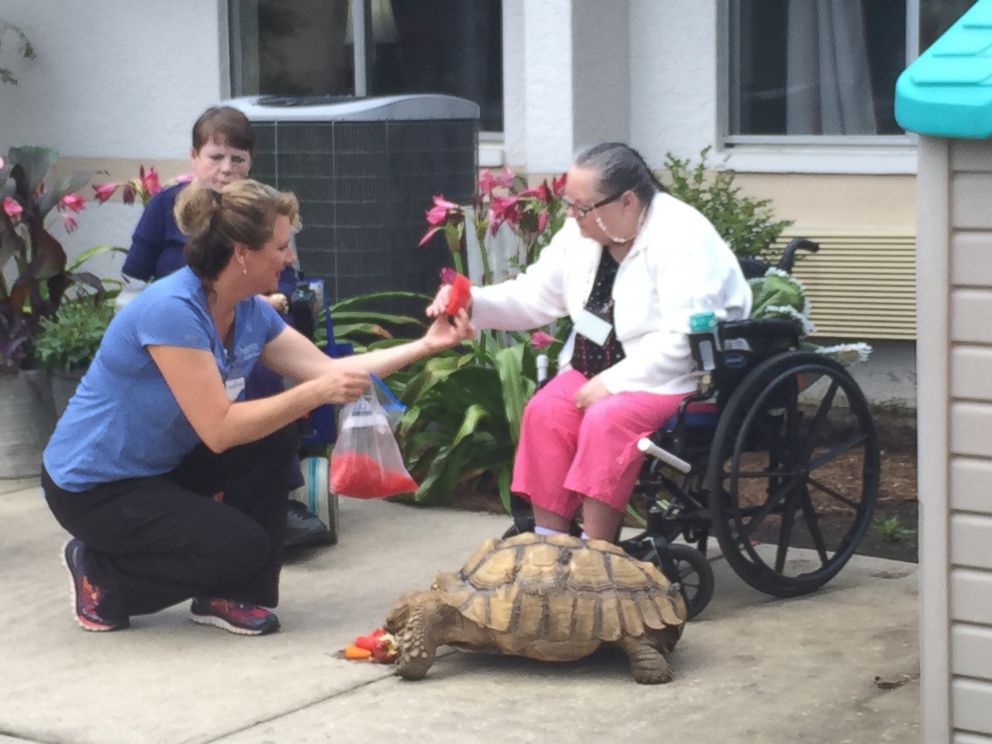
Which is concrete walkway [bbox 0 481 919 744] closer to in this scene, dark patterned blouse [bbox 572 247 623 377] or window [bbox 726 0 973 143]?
dark patterned blouse [bbox 572 247 623 377]

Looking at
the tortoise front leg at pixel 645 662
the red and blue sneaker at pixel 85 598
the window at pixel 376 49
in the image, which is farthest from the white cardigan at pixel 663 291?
the window at pixel 376 49

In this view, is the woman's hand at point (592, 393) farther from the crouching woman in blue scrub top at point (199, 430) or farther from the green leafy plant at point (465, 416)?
the green leafy plant at point (465, 416)

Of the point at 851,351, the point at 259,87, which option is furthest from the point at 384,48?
the point at 851,351

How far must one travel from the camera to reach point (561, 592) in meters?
4.77

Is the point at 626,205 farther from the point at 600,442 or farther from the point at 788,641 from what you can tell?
the point at 788,641

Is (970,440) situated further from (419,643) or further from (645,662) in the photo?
(419,643)

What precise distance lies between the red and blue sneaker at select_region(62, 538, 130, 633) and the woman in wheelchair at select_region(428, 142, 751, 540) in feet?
3.96

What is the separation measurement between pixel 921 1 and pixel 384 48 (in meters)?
2.91

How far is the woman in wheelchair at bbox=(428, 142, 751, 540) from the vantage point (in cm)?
525

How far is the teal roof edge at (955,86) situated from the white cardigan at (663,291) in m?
1.51

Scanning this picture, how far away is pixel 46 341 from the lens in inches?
290

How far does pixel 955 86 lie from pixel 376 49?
6508 millimetres

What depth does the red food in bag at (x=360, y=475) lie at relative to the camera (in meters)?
5.45

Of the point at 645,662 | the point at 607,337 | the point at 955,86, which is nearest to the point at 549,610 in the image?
the point at 645,662
